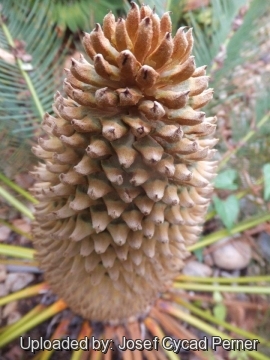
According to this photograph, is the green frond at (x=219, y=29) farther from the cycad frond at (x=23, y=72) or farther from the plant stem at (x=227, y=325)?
the plant stem at (x=227, y=325)

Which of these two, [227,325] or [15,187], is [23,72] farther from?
[227,325]

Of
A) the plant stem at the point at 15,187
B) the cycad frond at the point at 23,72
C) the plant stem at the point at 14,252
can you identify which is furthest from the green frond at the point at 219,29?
the plant stem at the point at 14,252

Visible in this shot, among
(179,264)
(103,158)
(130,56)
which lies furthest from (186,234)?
(130,56)

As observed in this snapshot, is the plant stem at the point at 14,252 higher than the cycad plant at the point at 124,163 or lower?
lower

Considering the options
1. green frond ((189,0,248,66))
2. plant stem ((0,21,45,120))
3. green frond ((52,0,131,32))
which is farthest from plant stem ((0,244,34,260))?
green frond ((189,0,248,66))

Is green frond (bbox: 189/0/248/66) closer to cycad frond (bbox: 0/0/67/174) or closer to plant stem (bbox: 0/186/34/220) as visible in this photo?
cycad frond (bbox: 0/0/67/174)

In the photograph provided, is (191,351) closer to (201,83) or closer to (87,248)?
(87,248)

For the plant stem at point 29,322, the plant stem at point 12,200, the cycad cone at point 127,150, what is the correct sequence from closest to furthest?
the cycad cone at point 127,150 → the plant stem at point 29,322 → the plant stem at point 12,200

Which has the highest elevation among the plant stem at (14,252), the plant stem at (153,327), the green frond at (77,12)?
the green frond at (77,12)

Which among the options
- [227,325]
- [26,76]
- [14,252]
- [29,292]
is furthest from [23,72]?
[227,325]
